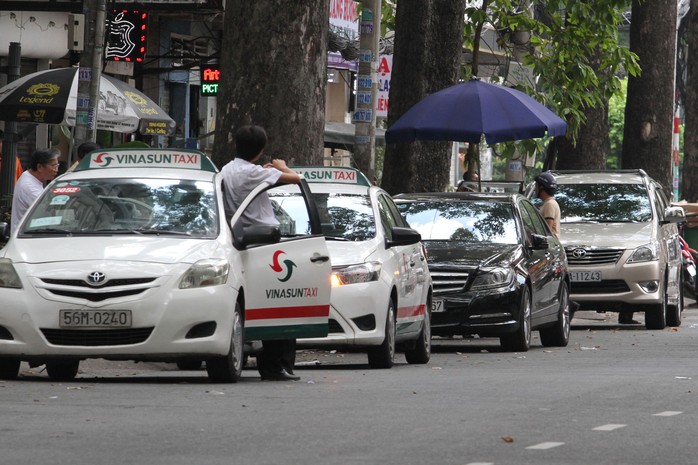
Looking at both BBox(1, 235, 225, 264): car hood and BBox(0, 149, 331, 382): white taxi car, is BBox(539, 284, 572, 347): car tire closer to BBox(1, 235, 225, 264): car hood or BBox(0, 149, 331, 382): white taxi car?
BBox(0, 149, 331, 382): white taxi car

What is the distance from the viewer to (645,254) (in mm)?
22281

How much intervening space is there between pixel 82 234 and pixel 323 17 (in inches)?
239

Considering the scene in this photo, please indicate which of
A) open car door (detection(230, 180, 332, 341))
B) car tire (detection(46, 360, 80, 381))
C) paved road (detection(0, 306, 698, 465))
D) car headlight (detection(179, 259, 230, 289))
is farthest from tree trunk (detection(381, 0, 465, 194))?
car headlight (detection(179, 259, 230, 289))

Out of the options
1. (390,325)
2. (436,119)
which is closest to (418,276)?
(390,325)

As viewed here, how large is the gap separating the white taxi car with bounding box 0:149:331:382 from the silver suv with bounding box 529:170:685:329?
950cm

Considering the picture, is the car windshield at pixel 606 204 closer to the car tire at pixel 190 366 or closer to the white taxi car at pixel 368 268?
the white taxi car at pixel 368 268

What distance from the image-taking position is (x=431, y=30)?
23484 mm

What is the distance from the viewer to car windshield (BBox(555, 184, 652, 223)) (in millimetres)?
23000

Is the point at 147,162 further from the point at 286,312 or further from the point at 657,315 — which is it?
the point at 657,315

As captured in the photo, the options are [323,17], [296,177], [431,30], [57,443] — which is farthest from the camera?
[431,30]

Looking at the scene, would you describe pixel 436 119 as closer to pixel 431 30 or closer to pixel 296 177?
pixel 431 30

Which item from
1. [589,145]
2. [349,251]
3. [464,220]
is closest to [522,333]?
[464,220]

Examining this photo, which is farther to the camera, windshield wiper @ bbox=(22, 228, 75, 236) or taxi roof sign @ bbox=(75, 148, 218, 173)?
taxi roof sign @ bbox=(75, 148, 218, 173)

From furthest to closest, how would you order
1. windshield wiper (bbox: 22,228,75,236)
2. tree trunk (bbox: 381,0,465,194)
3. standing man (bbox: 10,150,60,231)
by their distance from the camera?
tree trunk (bbox: 381,0,465,194)
standing man (bbox: 10,150,60,231)
windshield wiper (bbox: 22,228,75,236)
